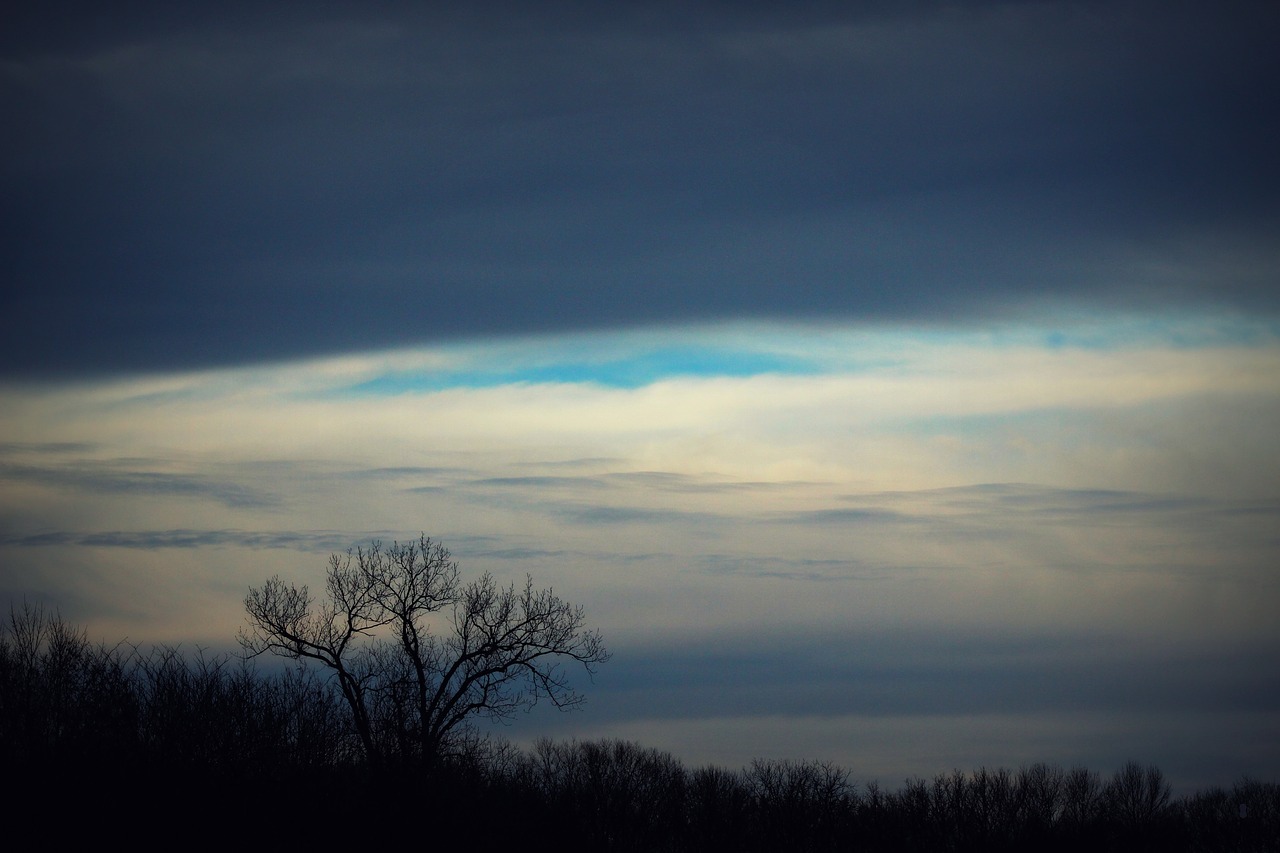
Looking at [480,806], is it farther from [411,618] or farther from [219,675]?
[219,675]

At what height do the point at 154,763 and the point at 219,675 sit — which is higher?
the point at 219,675

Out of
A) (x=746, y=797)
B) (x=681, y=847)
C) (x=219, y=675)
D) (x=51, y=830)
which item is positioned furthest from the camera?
(x=746, y=797)

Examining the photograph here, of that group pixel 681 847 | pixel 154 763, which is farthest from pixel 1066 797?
pixel 154 763

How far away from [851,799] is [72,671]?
7916 cm

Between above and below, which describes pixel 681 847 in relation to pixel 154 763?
below

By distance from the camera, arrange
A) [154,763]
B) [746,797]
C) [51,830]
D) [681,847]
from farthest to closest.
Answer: [746,797] → [681,847] → [154,763] → [51,830]

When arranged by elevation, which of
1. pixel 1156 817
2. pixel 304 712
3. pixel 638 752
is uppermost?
pixel 304 712

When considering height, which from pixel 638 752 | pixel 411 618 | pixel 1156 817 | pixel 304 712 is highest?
pixel 411 618

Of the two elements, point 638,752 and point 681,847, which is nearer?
point 681,847

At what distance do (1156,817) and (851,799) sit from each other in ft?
144

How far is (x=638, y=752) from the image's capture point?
120m

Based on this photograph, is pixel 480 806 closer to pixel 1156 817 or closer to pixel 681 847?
pixel 681 847

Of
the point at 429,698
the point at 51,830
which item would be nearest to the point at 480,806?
the point at 429,698

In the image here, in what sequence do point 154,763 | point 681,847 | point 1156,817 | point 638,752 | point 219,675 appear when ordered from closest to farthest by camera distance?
1. point 154,763
2. point 219,675
3. point 681,847
4. point 638,752
5. point 1156,817
